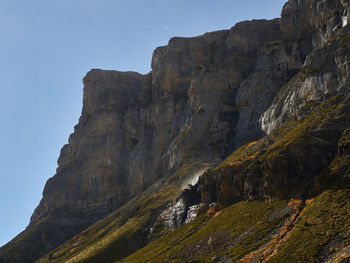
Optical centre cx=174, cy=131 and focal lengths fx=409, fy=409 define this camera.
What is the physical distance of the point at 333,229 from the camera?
51656mm

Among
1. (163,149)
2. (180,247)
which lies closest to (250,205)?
(180,247)

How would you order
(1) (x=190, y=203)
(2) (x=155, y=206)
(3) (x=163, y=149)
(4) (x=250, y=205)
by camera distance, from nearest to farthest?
(4) (x=250, y=205)
(1) (x=190, y=203)
(2) (x=155, y=206)
(3) (x=163, y=149)

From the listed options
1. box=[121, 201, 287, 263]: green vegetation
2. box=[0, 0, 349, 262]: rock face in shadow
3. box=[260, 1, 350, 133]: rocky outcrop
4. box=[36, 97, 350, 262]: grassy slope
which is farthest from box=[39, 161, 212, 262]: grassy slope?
box=[260, 1, 350, 133]: rocky outcrop

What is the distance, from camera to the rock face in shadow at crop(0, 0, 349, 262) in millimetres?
113875

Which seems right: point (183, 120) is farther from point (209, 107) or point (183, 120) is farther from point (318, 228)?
point (318, 228)

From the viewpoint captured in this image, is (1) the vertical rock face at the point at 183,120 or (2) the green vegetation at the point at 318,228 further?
(1) the vertical rock face at the point at 183,120

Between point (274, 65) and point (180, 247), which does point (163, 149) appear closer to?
point (274, 65)

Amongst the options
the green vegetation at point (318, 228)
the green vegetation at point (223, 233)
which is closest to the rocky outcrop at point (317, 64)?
the green vegetation at point (223, 233)

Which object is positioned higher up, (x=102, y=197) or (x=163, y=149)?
(x=163, y=149)

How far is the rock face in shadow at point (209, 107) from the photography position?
114 meters

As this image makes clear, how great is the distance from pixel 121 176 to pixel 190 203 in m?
85.0

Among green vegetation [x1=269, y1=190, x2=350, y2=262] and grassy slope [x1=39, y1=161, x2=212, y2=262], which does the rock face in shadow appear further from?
green vegetation [x1=269, y1=190, x2=350, y2=262]

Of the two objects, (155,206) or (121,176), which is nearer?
(155,206)

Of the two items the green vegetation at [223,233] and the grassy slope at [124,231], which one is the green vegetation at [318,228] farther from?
the grassy slope at [124,231]
